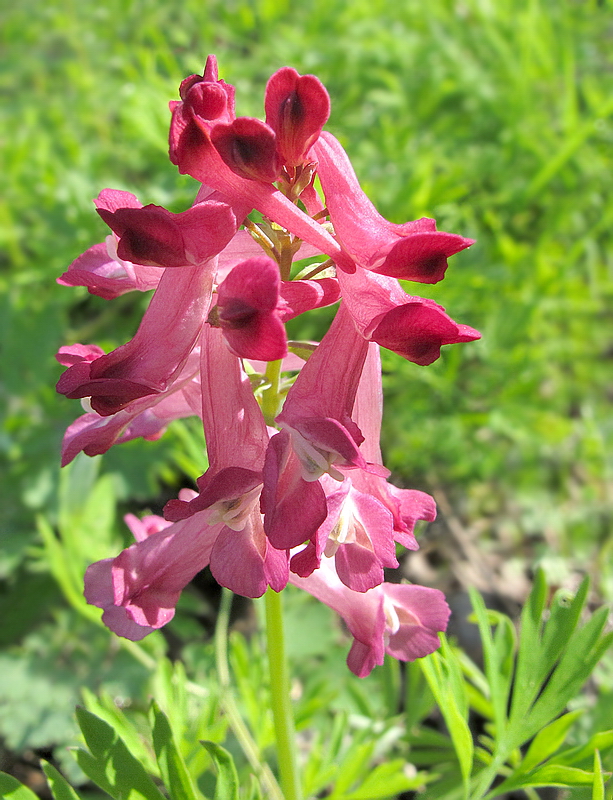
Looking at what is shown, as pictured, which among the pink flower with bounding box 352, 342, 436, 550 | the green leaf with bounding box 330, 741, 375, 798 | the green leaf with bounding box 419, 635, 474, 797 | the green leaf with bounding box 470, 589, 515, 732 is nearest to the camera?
the pink flower with bounding box 352, 342, 436, 550

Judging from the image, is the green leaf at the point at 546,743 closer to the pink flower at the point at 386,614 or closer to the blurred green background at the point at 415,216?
the pink flower at the point at 386,614

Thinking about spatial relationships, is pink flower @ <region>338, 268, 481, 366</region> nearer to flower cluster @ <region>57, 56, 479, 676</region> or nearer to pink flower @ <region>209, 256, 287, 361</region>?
flower cluster @ <region>57, 56, 479, 676</region>

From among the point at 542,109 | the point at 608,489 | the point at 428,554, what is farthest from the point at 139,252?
the point at 542,109

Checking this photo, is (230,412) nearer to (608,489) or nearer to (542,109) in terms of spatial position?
(608,489)

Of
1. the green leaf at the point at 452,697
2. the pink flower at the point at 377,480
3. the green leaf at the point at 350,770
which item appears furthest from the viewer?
the green leaf at the point at 350,770

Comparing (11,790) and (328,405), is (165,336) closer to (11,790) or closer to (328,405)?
(328,405)

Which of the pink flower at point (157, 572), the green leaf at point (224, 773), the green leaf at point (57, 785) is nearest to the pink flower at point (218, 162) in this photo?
the pink flower at point (157, 572)

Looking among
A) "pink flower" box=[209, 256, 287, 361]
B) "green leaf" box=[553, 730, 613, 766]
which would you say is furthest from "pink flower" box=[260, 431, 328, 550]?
"green leaf" box=[553, 730, 613, 766]
